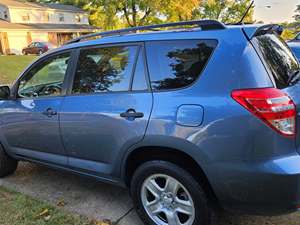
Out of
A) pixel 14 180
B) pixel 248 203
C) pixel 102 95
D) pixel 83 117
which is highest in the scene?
pixel 102 95

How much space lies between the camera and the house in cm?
4212

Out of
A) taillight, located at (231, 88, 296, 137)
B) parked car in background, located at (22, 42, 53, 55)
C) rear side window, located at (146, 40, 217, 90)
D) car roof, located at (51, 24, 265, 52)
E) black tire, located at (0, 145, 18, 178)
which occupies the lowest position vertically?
parked car in background, located at (22, 42, 53, 55)

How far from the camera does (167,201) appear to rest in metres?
2.93

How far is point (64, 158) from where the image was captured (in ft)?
11.9

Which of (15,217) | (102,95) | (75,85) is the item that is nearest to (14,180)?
(15,217)

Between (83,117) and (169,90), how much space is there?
973 millimetres

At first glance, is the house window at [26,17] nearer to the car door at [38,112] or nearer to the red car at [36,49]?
the red car at [36,49]

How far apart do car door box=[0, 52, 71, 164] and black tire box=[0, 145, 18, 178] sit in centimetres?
25

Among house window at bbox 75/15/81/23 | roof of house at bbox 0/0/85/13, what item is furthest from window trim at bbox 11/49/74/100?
house window at bbox 75/15/81/23

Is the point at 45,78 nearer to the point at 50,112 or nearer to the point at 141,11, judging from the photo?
the point at 50,112

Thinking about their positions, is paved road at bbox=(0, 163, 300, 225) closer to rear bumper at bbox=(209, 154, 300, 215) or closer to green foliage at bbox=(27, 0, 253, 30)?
rear bumper at bbox=(209, 154, 300, 215)

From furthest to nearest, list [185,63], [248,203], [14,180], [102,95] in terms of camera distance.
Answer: [14,180] → [102,95] → [185,63] → [248,203]

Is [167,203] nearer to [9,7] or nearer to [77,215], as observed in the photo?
[77,215]

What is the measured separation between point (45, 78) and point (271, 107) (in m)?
2.59
